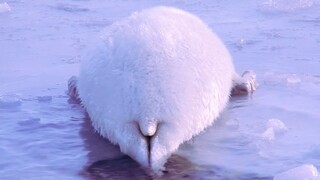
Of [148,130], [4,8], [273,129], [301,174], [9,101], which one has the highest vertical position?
[4,8]

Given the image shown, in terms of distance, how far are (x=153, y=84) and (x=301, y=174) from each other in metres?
0.75

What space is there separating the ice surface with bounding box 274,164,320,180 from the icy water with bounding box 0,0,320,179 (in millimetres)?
110

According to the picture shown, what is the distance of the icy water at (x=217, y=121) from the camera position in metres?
3.65

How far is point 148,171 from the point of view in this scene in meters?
3.46

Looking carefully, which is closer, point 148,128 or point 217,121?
point 148,128

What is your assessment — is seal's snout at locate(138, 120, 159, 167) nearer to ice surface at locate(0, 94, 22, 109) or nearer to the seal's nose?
the seal's nose

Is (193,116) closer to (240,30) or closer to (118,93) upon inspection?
(118,93)

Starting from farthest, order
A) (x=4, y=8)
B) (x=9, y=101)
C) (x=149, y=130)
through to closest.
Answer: (x=4, y=8)
(x=9, y=101)
(x=149, y=130)

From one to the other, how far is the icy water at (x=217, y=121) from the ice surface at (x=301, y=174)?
4.3 inches

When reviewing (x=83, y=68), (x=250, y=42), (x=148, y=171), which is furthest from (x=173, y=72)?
(x=250, y=42)

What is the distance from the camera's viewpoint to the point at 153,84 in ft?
11.2

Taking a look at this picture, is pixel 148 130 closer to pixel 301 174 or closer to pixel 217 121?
pixel 301 174

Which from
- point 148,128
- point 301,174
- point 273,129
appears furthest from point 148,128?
point 273,129

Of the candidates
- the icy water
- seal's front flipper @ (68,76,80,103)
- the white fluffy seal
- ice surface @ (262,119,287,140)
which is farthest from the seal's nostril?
seal's front flipper @ (68,76,80,103)
